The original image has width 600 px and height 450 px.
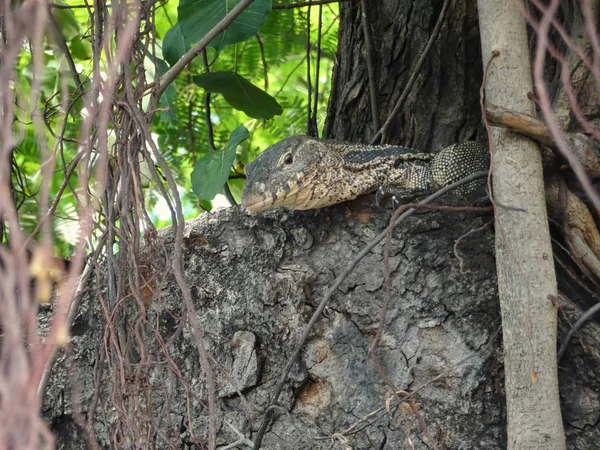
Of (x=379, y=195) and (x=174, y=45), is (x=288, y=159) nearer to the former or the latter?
(x=379, y=195)

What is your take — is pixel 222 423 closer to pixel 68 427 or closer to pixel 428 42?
pixel 68 427

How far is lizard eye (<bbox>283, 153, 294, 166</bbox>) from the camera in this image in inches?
100

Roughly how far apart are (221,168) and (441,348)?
2.98 feet

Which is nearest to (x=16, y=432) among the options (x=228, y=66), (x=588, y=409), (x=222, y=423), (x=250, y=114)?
(x=222, y=423)

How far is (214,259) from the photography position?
2578 mm

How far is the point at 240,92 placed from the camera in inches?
117

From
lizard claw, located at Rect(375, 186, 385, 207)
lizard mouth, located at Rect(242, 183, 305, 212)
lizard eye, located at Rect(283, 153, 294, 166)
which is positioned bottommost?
lizard claw, located at Rect(375, 186, 385, 207)

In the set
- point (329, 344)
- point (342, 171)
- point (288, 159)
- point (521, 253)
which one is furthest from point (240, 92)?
point (521, 253)

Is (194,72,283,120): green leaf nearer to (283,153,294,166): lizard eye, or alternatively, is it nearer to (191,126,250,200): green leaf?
(191,126,250,200): green leaf

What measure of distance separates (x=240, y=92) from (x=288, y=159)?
528 mm

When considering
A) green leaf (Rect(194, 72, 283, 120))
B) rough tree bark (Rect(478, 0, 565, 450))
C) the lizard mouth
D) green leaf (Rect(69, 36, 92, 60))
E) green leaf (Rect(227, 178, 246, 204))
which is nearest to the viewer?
rough tree bark (Rect(478, 0, 565, 450))

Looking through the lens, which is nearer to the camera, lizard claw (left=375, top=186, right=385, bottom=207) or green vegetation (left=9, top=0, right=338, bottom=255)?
lizard claw (left=375, top=186, right=385, bottom=207)

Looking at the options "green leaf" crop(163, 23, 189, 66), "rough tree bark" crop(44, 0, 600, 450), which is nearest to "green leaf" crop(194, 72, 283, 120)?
"green leaf" crop(163, 23, 189, 66)

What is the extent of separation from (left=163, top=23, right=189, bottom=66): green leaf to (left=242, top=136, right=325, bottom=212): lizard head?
436mm
